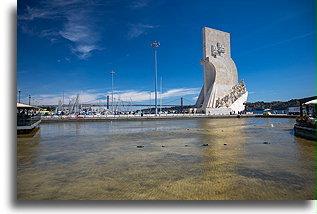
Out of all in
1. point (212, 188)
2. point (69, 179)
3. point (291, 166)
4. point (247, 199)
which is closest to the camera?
point (247, 199)

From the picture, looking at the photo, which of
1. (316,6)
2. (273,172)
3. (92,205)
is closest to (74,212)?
(92,205)

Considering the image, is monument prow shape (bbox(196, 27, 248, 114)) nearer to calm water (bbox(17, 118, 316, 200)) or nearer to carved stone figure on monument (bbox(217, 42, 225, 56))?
carved stone figure on monument (bbox(217, 42, 225, 56))

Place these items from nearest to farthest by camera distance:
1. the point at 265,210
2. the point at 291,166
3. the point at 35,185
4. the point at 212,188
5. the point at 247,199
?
the point at 265,210
the point at 247,199
the point at 212,188
the point at 35,185
the point at 291,166

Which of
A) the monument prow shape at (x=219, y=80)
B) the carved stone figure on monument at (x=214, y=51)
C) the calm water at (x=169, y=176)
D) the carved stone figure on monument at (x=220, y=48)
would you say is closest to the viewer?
the calm water at (x=169, y=176)

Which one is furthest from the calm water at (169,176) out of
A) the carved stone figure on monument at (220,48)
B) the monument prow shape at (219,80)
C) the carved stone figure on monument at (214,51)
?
the carved stone figure on monument at (220,48)

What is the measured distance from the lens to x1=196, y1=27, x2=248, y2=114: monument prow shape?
44062mm

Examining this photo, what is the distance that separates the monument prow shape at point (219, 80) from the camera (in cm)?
4406

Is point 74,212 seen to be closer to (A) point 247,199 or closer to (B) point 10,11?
(A) point 247,199

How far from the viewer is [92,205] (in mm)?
2531

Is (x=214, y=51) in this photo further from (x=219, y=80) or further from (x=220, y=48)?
(x=219, y=80)

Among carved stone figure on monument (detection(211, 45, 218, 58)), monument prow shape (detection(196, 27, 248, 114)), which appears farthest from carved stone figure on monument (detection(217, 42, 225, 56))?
carved stone figure on monument (detection(211, 45, 218, 58))

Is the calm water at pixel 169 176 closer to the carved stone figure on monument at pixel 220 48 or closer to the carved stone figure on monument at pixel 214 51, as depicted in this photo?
the carved stone figure on monument at pixel 214 51

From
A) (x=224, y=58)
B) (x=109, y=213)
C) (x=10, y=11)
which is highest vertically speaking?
(x=224, y=58)

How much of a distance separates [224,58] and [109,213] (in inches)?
1945
